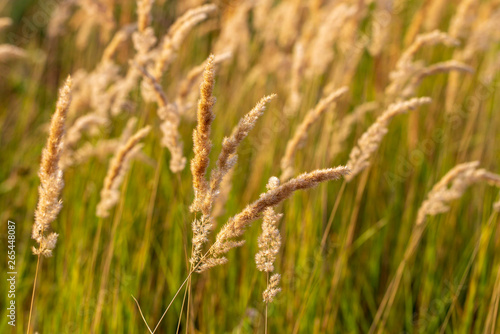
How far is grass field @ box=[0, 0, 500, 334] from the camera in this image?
168cm

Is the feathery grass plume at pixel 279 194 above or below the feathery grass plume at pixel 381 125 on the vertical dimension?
below

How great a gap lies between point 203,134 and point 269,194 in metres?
0.17

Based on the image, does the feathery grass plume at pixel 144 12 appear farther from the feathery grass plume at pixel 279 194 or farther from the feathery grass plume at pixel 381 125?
the feathery grass plume at pixel 279 194

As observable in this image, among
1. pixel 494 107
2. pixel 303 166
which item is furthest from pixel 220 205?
pixel 494 107

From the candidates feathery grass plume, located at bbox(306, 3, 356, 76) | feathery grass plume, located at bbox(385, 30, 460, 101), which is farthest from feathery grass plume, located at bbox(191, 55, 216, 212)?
feathery grass plume, located at bbox(306, 3, 356, 76)

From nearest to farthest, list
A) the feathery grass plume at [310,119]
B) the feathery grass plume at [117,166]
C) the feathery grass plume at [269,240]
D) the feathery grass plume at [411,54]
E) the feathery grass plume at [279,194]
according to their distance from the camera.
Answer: the feathery grass plume at [279,194]
the feathery grass plume at [269,240]
the feathery grass plume at [117,166]
the feathery grass plume at [310,119]
the feathery grass plume at [411,54]

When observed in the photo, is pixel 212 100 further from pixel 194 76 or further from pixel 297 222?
pixel 297 222

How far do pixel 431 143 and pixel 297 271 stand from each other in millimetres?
1505

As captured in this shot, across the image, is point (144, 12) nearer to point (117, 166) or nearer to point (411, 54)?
point (117, 166)

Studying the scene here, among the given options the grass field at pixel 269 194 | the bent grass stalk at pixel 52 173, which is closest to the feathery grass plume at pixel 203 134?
the grass field at pixel 269 194

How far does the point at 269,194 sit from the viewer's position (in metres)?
0.92

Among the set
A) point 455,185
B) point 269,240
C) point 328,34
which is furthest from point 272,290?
point 328,34

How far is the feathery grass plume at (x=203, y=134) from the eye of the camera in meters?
0.91

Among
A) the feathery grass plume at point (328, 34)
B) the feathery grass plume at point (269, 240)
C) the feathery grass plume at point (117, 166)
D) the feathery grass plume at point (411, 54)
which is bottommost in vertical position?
the feathery grass plume at point (269, 240)
